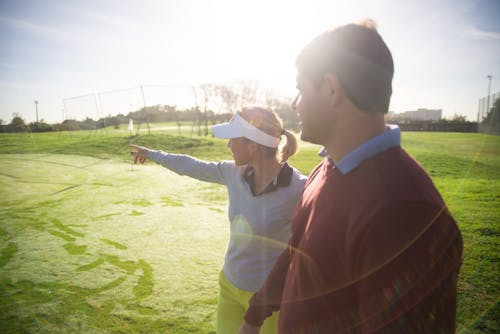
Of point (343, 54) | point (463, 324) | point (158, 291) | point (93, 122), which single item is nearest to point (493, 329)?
point (463, 324)

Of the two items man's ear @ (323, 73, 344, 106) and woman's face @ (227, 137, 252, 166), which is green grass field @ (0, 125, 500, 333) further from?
man's ear @ (323, 73, 344, 106)

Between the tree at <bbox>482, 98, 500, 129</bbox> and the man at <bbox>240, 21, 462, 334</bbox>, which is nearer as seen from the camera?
the man at <bbox>240, 21, 462, 334</bbox>

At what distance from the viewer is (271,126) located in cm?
256

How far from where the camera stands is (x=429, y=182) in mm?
1031

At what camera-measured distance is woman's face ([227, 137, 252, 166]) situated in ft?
8.38

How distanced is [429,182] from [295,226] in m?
0.65

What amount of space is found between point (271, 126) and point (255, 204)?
67 cm

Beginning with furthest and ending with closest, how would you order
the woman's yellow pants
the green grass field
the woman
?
the green grass field
the woman
the woman's yellow pants

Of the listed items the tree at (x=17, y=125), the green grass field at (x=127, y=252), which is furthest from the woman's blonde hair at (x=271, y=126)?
the tree at (x=17, y=125)

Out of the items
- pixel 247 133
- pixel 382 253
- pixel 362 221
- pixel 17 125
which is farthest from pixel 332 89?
pixel 17 125

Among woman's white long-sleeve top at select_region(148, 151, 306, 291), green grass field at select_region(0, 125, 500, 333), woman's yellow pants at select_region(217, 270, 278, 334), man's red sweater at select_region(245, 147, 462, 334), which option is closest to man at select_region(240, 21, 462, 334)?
man's red sweater at select_region(245, 147, 462, 334)

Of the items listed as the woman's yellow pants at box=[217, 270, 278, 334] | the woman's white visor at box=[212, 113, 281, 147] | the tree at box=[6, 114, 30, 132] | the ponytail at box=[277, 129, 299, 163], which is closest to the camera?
the woman's yellow pants at box=[217, 270, 278, 334]

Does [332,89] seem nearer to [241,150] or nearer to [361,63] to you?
[361,63]

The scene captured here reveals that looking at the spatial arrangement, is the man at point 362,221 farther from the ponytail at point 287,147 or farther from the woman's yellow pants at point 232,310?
the ponytail at point 287,147
